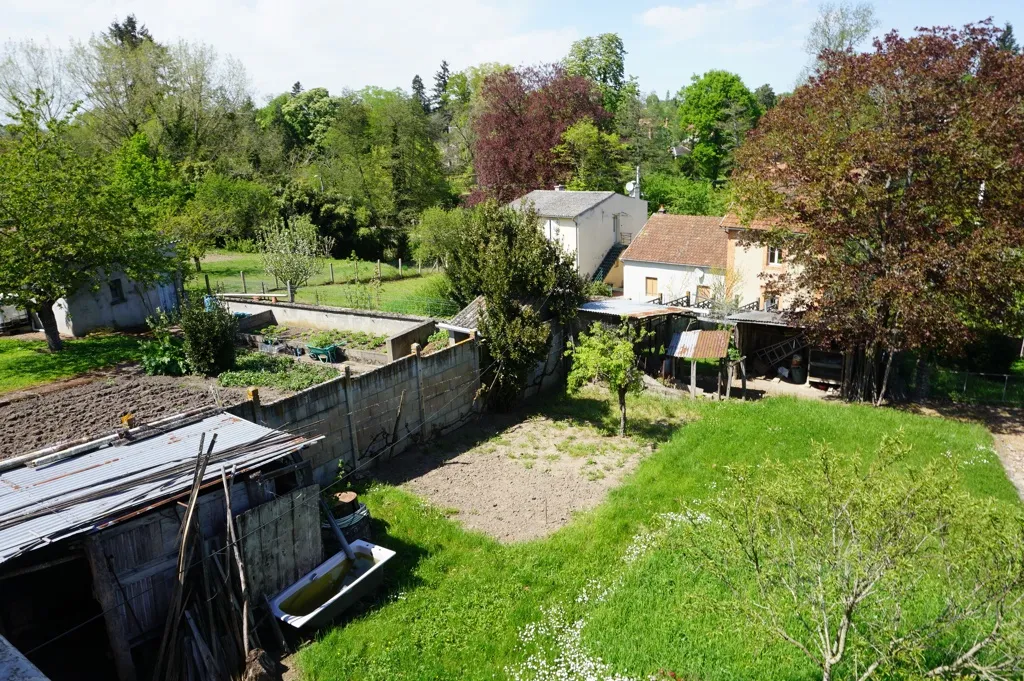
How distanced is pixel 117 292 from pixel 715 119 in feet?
177

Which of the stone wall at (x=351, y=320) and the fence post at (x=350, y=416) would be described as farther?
the stone wall at (x=351, y=320)

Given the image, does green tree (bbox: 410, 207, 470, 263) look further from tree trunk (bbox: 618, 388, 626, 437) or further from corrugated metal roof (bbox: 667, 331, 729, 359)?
tree trunk (bbox: 618, 388, 626, 437)

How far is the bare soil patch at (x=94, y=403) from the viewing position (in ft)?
45.6

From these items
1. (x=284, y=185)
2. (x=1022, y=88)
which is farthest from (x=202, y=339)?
(x=284, y=185)

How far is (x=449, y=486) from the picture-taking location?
47.3 ft

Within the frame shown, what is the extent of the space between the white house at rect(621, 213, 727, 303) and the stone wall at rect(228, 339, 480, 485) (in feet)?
52.0

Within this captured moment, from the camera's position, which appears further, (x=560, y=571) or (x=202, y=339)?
(x=202, y=339)

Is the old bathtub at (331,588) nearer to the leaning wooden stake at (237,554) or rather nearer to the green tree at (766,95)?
the leaning wooden stake at (237,554)

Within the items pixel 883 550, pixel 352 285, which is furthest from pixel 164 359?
pixel 883 550

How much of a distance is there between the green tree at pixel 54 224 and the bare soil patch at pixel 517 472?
1307cm

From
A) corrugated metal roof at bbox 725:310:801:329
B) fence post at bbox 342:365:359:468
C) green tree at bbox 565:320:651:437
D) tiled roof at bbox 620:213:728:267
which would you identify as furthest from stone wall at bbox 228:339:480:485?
tiled roof at bbox 620:213:728:267

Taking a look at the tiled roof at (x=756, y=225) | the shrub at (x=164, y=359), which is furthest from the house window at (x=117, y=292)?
the tiled roof at (x=756, y=225)

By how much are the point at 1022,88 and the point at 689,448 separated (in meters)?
13.4

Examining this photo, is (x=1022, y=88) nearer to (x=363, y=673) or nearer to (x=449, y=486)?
(x=449, y=486)
